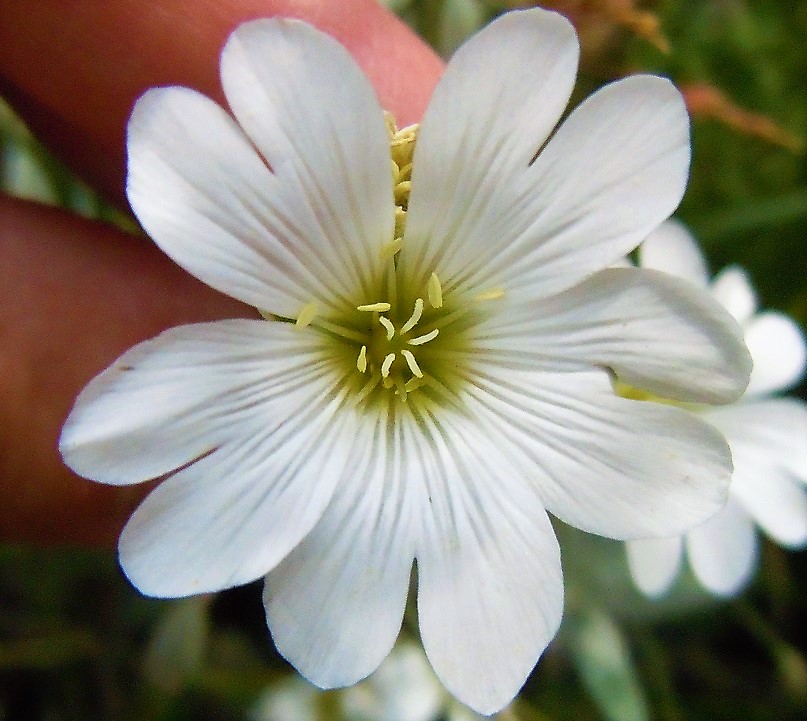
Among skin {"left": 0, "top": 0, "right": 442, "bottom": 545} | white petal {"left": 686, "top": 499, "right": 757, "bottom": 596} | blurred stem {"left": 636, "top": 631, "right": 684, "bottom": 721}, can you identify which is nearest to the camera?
skin {"left": 0, "top": 0, "right": 442, "bottom": 545}

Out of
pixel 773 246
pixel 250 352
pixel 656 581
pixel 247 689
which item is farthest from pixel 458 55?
pixel 773 246

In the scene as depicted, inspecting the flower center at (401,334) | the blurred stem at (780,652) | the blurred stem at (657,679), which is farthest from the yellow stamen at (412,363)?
the blurred stem at (780,652)

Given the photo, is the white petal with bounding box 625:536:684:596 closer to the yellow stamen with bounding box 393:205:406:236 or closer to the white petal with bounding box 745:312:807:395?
the white petal with bounding box 745:312:807:395

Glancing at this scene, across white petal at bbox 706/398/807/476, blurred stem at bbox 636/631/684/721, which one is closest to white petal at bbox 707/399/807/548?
white petal at bbox 706/398/807/476

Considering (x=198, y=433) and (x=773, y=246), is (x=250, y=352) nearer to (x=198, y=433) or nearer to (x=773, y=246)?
(x=198, y=433)

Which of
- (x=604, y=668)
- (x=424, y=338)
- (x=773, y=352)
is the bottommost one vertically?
(x=604, y=668)

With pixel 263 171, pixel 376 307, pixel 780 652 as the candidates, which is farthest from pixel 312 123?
pixel 780 652

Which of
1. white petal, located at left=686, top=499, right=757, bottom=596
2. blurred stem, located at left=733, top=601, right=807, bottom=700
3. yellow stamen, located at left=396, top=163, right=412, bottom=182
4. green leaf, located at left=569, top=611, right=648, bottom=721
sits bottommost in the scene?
blurred stem, located at left=733, top=601, right=807, bottom=700

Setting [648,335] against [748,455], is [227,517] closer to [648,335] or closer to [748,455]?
[648,335]

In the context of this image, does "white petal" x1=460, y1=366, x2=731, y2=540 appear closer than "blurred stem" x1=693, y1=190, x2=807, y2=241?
Yes
